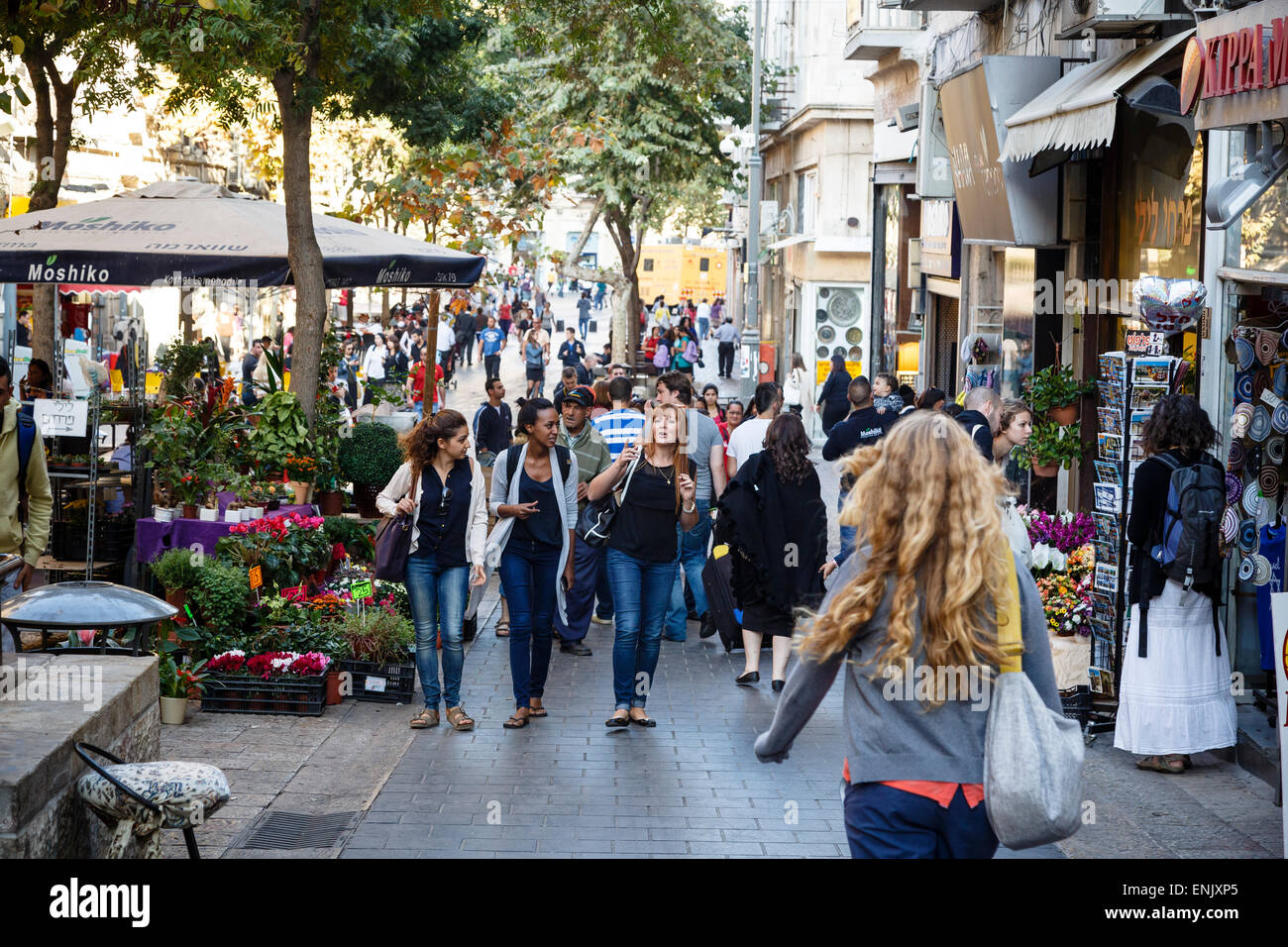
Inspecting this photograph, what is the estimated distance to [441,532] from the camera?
27.3 ft

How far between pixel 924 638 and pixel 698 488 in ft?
22.9

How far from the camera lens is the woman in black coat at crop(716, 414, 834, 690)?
30.8 feet

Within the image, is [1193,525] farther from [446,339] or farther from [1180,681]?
[446,339]

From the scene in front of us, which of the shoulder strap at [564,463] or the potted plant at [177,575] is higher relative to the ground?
the shoulder strap at [564,463]

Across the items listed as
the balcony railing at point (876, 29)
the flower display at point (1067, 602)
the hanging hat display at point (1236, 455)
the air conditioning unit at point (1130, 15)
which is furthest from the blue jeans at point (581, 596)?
the balcony railing at point (876, 29)

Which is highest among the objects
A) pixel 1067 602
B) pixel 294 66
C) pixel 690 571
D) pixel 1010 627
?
pixel 294 66

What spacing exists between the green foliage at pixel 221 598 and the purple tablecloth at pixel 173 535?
899 millimetres

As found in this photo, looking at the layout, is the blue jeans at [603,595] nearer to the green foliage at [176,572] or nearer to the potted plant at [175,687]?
the green foliage at [176,572]

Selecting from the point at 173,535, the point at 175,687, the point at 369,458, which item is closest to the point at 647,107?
the point at 369,458

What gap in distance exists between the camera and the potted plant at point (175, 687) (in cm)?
832

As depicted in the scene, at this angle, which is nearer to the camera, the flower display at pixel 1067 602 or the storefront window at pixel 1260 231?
the storefront window at pixel 1260 231

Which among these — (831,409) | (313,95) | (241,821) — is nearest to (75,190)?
(831,409)

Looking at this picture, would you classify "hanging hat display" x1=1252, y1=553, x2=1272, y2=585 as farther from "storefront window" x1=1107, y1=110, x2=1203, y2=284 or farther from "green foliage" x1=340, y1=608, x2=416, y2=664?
"green foliage" x1=340, y1=608, x2=416, y2=664
